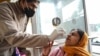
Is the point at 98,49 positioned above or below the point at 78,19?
below

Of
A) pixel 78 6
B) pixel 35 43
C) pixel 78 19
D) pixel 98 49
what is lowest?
pixel 98 49

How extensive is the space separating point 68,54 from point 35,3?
2.33ft

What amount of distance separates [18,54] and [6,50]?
0.66 feet

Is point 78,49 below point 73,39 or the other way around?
below

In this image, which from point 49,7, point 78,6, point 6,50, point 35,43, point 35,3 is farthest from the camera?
point 49,7

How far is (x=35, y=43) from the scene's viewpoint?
1264mm

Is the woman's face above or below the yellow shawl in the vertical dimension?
above

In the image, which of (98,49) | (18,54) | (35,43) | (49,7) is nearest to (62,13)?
(49,7)

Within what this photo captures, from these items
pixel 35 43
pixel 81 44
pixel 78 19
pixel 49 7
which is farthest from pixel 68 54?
pixel 49 7

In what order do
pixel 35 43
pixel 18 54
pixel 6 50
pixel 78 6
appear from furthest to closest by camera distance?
pixel 78 6
pixel 18 54
pixel 6 50
pixel 35 43

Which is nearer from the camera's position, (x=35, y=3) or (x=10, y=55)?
(x=35, y=3)

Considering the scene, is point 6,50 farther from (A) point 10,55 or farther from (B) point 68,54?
(B) point 68,54

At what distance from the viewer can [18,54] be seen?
68.9 inches

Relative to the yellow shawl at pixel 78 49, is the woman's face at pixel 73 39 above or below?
above
